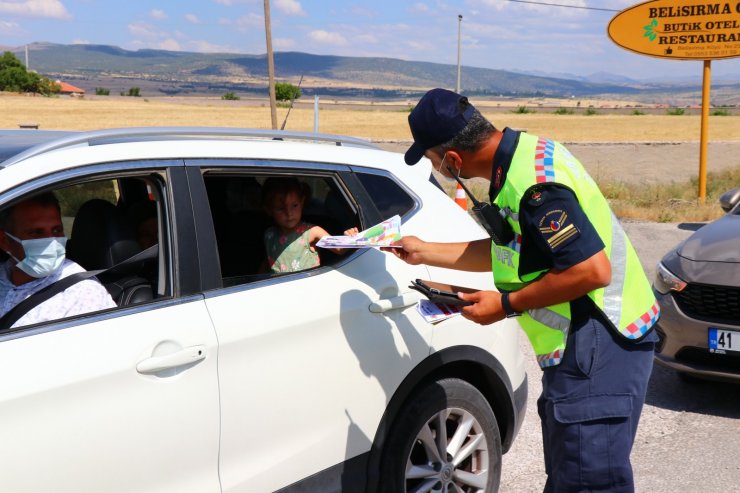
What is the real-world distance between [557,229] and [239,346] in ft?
3.46

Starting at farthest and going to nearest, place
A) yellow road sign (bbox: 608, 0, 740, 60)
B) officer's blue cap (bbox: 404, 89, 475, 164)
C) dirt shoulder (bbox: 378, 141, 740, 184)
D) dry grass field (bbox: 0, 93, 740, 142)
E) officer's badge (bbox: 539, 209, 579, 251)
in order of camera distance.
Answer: dry grass field (bbox: 0, 93, 740, 142) < dirt shoulder (bbox: 378, 141, 740, 184) < yellow road sign (bbox: 608, 0, 740, 60) < officer's blue cap (bbox: 404, 89, 475, 164) < officer's badge (bbox: 539, 209, 579, 251)

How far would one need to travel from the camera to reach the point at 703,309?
17.3ft

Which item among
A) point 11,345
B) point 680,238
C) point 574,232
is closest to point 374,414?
point 574,232

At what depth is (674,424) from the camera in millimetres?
5176

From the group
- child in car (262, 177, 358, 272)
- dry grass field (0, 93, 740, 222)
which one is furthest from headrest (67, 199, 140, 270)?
dry grass field (0, 93, 740, 222)

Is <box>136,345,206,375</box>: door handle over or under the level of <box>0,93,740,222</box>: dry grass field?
over

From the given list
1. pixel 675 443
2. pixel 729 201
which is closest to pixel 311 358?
pixel 675 443

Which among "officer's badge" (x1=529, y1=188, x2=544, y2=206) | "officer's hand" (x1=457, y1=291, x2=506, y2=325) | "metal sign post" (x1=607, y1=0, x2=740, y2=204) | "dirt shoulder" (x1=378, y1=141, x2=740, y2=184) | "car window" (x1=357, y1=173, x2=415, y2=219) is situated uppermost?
"metal sign post" (x1=607, y1=0, x2=740, y2=204)

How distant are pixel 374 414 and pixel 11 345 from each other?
1.38 meters

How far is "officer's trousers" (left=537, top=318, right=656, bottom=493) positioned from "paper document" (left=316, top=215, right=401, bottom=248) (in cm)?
79

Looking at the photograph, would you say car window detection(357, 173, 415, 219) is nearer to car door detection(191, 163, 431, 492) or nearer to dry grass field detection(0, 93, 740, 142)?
car door detection(191, 163, 431, 492)

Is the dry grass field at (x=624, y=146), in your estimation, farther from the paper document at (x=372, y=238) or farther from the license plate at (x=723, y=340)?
the paper document at (x=372, y=238)

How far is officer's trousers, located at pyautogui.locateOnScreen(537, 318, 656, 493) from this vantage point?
259cm

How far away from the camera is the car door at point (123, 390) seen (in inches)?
82.9
